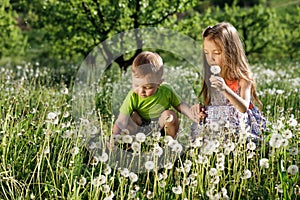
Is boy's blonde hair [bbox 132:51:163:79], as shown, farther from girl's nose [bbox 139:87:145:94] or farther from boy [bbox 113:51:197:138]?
girl's nose [bbox 139:87:145:94]

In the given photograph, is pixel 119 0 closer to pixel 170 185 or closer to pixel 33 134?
pixel 33 134

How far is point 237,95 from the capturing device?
12.7ft

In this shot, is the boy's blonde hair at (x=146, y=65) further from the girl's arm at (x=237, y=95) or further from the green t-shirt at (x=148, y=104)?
the girl's arm at (x=237, y=95)

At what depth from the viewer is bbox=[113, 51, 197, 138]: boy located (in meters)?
3.88

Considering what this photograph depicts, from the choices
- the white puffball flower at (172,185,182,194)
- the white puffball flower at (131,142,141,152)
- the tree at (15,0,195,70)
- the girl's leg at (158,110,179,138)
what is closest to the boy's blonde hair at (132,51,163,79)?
the girl's leg at (158,110,179,138)

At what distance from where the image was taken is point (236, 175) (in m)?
3.12

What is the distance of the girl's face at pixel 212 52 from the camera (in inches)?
168

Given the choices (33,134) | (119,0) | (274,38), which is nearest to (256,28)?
(274,38)

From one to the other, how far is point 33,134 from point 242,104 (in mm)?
1651

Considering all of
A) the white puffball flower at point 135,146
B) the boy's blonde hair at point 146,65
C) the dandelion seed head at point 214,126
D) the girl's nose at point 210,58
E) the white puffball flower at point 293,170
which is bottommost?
the white puffball flower at point 293,170

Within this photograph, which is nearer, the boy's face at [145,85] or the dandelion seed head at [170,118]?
the dandelion seed head at [170,118]

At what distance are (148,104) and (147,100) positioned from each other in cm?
3

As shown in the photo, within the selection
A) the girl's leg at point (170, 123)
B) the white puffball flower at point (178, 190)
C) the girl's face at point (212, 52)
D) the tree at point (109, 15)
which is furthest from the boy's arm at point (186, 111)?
the tree at point (109, 15)

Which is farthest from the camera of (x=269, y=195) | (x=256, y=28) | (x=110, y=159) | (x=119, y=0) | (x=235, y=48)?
(x=256, y=28)
